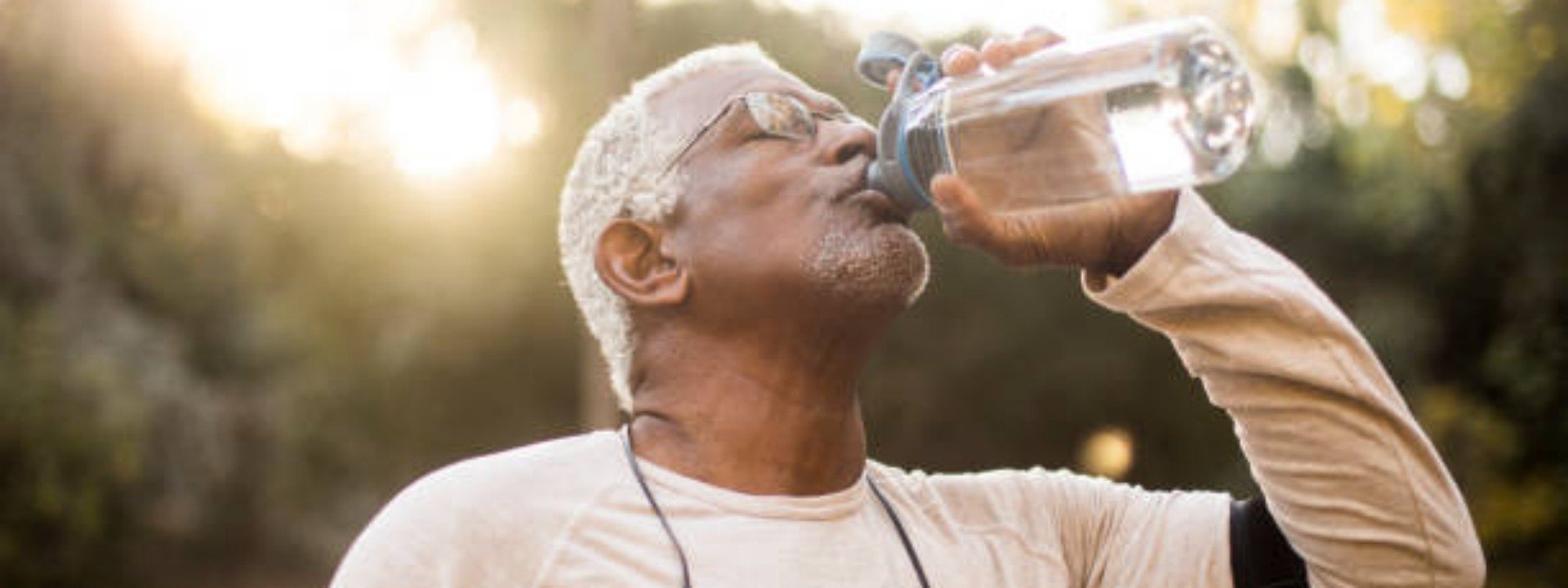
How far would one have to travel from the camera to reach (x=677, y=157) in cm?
273

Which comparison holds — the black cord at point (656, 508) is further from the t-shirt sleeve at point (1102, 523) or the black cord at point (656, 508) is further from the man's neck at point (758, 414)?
the t-shirt sleeve at point (1102, 523)

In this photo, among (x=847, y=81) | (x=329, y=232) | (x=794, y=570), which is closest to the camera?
(x=794, y=570)

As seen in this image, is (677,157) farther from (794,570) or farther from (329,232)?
(329,232)

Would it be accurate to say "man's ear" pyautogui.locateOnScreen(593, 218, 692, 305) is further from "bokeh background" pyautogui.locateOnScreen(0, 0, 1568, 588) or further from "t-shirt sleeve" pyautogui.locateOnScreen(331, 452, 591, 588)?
"bokeh background" pyautogui.locateOnScreen(0, 0, 1568, 588)

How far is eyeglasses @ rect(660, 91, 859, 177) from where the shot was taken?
2.68 metres

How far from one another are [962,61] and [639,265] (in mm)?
720

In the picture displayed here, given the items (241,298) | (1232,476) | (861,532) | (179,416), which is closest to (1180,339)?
(861,532)

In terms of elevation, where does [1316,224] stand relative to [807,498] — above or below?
below

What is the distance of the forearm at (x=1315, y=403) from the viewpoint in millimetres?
2238

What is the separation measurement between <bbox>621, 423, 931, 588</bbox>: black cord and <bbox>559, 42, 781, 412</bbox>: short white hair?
0.22m

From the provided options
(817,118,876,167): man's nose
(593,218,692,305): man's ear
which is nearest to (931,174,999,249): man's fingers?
(817,118,876,167): man's nose

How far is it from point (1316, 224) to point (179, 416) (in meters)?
11.6

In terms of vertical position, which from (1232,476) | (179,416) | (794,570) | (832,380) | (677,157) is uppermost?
(677,157)

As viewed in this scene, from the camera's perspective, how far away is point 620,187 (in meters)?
2.78
